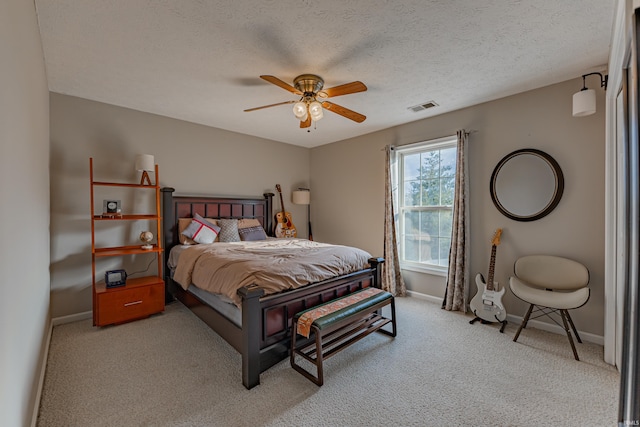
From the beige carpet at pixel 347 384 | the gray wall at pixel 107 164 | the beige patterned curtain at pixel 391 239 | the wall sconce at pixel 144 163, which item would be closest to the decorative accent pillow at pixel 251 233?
the gray wall at pixel 107 164

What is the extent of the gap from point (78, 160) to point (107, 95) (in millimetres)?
830

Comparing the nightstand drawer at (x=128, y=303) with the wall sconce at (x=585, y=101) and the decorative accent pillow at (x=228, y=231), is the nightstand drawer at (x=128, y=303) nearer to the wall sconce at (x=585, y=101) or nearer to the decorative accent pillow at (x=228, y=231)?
the decorative accent pillow at (x=228, y=231)

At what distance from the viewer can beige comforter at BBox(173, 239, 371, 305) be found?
2.22m

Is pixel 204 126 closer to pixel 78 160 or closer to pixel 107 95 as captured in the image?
pixel 107 95

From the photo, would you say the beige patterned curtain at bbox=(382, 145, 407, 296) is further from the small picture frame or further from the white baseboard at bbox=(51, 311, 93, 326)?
the white baseboard at bbox=(51, 311, 93, 326)

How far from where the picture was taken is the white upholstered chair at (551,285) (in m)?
2.46

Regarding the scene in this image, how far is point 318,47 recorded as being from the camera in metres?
2.19

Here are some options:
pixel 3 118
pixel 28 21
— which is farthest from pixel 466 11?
pixel 28 21

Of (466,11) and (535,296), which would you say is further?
(535,296)

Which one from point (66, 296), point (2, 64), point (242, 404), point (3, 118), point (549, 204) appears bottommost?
point (242, 404)

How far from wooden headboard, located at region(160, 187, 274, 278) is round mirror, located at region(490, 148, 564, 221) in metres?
3.44

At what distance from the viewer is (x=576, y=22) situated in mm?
1931

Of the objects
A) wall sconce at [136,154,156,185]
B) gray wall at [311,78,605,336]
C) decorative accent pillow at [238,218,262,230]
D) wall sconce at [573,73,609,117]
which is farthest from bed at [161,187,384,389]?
wall sconce at [573,73,609,117]

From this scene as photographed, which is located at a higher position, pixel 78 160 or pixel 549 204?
pixel 78 160
